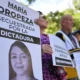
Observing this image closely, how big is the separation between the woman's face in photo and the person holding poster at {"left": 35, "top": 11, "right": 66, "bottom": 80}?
0.30m

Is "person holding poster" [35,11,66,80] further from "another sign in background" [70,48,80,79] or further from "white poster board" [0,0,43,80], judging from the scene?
"another sign in background" [70,48,80,79]

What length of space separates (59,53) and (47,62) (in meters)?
0.16

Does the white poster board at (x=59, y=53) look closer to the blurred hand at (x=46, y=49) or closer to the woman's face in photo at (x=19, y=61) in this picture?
the blurred hand at (x=46, y=49)

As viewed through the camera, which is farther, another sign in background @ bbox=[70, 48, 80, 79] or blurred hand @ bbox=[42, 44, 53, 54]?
another sign in background @ bbox=[70, 48, 80, 79]

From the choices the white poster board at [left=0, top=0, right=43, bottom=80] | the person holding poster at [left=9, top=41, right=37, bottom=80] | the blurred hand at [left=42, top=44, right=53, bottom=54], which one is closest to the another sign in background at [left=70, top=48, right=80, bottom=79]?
the blurred hand at [left=42, top=44, right=53, bottom=54]

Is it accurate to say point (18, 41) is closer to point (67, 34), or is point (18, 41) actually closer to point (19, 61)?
point (19, 61)

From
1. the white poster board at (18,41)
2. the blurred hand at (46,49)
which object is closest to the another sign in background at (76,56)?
the blurred hand at (46,49)

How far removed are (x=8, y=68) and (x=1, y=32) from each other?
0.27 m

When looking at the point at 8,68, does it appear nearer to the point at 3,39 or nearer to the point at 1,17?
the point at 3,39

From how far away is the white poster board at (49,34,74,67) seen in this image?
2518 millimetres

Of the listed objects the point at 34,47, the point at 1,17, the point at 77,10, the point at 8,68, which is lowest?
the point at 8,68

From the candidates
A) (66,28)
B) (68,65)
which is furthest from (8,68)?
(66,28)

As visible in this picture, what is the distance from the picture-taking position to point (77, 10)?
41.6 ft

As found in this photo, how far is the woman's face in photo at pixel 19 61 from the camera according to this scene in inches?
83.1
